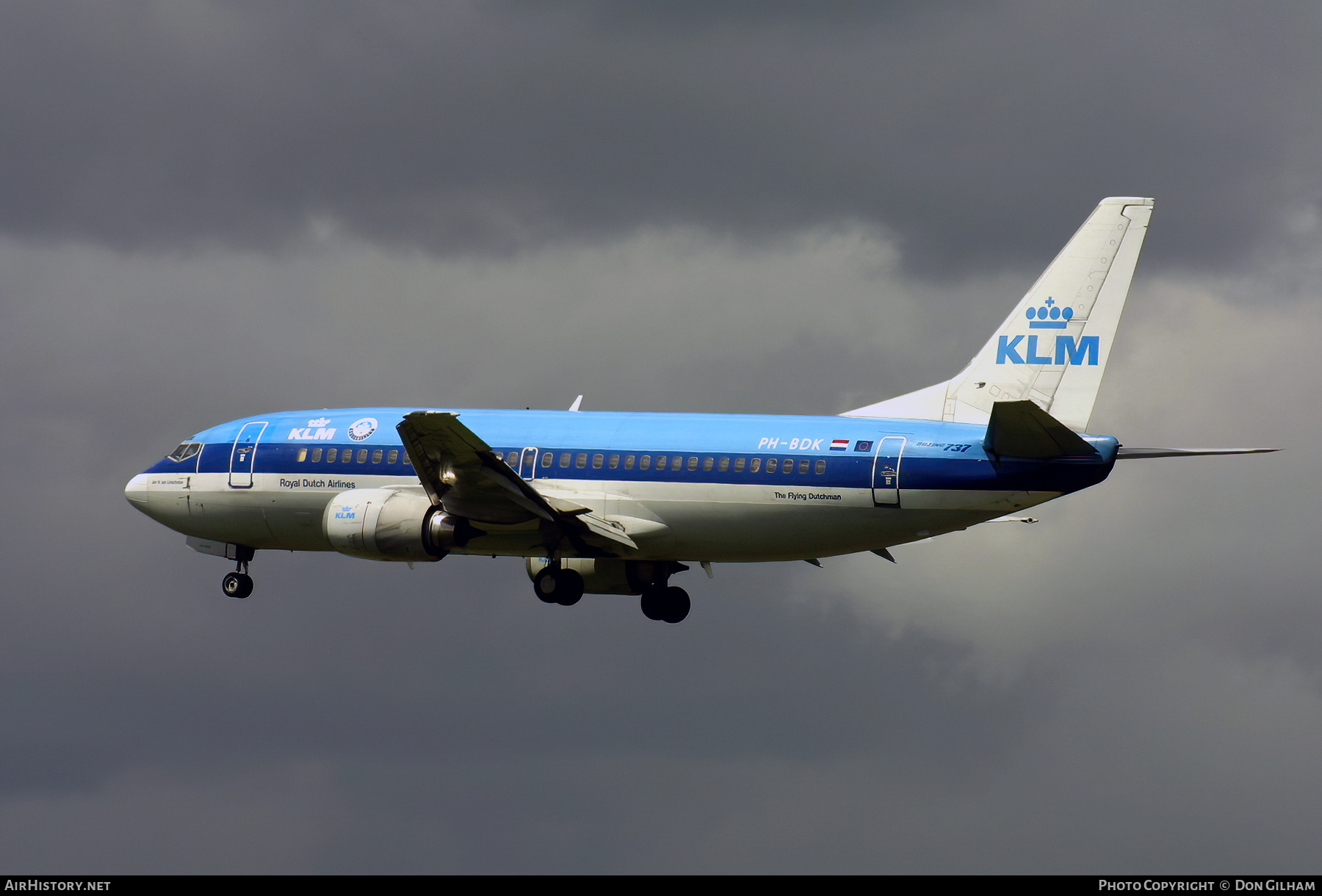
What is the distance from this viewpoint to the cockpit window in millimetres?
58406

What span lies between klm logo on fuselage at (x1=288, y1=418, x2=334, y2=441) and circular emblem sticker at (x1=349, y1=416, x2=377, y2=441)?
2.18 feet

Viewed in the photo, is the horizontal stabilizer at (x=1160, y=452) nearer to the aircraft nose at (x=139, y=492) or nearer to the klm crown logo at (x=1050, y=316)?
the klm crown logo at (x=1050, y=316)

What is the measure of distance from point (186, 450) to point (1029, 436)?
27066 mm

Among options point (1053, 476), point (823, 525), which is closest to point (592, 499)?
point (823, 525)

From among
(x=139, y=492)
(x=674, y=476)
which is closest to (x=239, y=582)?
(x=139, y=492)

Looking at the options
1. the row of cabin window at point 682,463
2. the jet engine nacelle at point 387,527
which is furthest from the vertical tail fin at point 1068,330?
the jet engine nacelle at point 387,527

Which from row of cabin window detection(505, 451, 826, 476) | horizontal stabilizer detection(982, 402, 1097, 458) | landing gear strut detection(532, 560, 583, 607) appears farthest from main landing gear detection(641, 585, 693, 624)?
horizontal stabilizer detection(982, 402, 1097, 458)

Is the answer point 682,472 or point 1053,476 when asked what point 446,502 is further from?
point 1053,476

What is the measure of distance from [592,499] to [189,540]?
14.4 m

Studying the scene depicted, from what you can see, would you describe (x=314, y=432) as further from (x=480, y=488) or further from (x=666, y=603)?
(x=666, y=603)

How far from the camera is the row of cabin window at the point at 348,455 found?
54781mm

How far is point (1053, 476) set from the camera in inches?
1844

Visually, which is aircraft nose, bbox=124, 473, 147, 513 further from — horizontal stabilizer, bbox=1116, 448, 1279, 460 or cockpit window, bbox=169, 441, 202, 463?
horizontal stabilizer, bbox=1116, 448, 1279, 460

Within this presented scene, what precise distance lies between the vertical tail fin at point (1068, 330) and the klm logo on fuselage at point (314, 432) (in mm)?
18374
